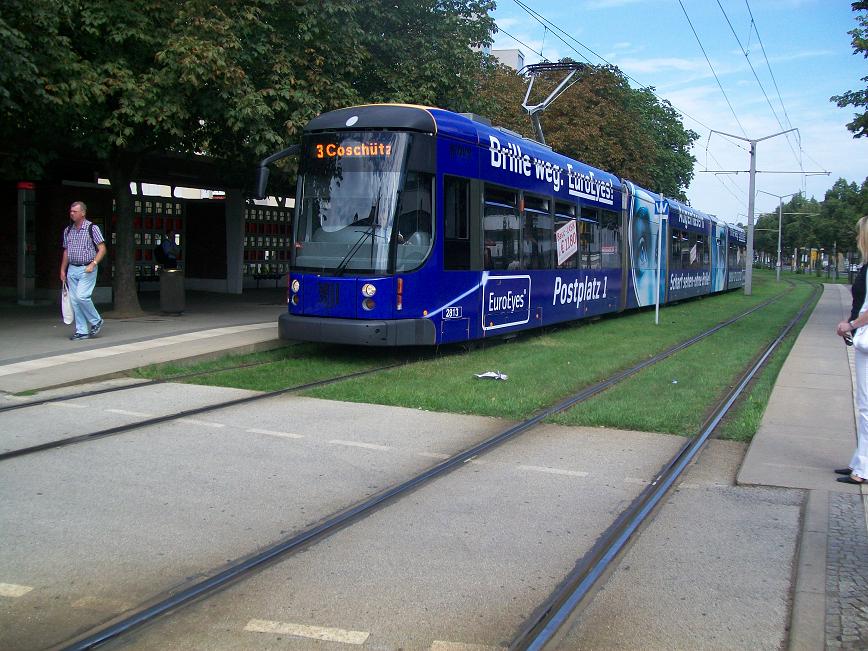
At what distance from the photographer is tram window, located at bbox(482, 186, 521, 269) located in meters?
13.2

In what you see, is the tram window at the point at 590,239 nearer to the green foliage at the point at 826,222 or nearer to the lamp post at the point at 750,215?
the lamp post at the point at 750,215

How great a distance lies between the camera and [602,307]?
19.5 m

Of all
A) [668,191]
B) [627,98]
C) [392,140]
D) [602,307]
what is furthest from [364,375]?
[668,191]

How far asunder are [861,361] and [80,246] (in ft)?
34.4

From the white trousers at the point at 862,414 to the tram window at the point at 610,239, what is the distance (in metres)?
12.9

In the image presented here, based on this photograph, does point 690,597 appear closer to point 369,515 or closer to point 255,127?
point 369,515

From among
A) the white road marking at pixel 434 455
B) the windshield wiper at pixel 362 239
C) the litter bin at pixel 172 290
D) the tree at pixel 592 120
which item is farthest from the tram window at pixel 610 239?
the tree at pixel 592 120

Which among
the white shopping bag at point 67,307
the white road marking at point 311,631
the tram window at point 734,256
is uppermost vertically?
the tram window at point 734,256

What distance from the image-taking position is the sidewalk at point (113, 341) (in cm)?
1054

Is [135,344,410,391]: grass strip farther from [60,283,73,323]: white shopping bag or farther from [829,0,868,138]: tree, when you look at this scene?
[829,0,868,138]: tree

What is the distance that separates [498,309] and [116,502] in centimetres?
876

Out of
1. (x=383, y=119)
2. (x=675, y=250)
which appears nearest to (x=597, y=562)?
(x=383, y=119)

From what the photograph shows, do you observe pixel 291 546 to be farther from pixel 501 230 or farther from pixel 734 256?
Result: pixel 734 256

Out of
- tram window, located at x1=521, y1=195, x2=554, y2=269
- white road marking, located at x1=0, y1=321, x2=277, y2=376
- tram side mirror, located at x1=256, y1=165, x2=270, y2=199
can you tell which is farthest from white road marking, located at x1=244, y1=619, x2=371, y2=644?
tram window, located at x1=521, y1=195, x2=554, y2=269
